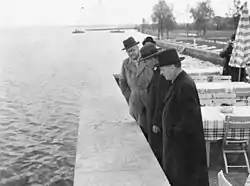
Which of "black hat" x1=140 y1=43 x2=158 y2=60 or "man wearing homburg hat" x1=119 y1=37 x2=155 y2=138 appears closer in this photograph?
"black hat" x1=140 y1=43 x2=158 y2=60

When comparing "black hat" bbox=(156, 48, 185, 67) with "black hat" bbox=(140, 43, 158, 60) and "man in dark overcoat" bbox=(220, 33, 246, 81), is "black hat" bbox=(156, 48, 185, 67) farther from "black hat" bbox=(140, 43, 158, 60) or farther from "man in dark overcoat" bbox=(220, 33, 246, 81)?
"man in dark overcoat" bbox=(220, 33, 246, 81)

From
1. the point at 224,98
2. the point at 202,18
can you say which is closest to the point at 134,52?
the point at 224,98

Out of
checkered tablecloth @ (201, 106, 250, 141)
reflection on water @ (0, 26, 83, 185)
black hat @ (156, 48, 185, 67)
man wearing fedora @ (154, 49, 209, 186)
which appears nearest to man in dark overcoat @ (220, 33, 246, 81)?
reflection on water @ (0, 26, 83, 185)

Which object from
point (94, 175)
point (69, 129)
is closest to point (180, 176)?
point (94, 175)

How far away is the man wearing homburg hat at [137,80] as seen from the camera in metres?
4.49

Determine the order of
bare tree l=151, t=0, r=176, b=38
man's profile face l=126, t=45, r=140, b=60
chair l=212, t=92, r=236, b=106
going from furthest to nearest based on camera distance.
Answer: bare tree l=151, t=0, r=176, b=38 < chair l=212, t=92, r=236, b=106 < man's profile face l=126, t=45, r=140, b=60

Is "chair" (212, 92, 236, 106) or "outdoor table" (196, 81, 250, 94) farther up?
"outdoor table" (196, 81, 250, 94)

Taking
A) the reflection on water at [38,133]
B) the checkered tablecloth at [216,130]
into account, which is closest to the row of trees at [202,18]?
the reflection on water at [38,133]

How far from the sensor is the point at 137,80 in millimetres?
4590

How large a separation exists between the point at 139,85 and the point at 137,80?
7cm

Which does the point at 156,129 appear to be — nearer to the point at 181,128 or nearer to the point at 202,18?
the point at 181,128

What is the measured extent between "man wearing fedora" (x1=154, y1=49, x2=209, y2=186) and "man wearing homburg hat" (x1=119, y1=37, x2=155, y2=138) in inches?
38.8

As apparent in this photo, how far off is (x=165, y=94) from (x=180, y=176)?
819 mm

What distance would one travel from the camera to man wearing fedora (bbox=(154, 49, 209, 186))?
3.29 metres
